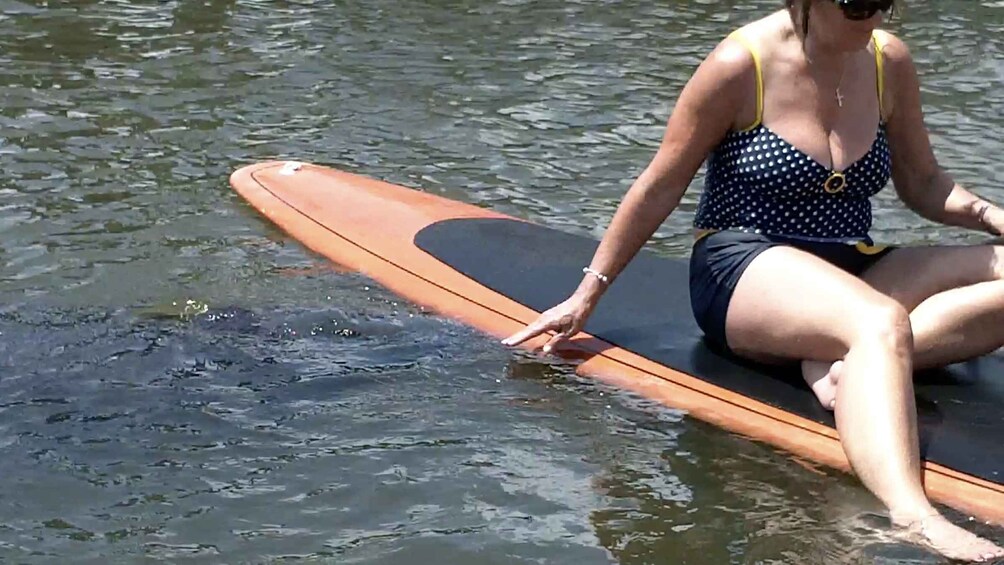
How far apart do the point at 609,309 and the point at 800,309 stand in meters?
0.92

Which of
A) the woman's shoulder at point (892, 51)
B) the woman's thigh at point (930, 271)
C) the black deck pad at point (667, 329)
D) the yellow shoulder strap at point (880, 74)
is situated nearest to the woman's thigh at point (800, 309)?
the black deck pad at point (667, 329)

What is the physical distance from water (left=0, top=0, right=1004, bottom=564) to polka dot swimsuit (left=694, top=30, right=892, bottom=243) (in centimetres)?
55

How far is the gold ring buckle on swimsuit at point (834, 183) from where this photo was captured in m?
3.70

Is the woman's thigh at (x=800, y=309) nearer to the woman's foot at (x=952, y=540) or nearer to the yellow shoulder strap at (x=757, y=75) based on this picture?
the yellow shoulder strap at (x=757, y=75)

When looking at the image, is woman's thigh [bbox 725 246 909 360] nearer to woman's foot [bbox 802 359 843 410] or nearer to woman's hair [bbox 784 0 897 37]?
woman's foot [bbox 802 359 843 410]

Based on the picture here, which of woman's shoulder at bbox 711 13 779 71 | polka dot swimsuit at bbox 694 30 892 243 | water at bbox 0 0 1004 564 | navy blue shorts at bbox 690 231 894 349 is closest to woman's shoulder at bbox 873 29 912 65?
polka dot swimsuit at bbox 694 30 892 243

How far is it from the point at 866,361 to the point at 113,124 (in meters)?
5.08

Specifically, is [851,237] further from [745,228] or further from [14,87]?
[14,87]

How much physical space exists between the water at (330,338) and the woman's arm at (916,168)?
2.71ft

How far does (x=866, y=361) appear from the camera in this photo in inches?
132

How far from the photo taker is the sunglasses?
3418 mm

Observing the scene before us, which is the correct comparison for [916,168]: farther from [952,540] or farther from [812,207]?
[952,540]

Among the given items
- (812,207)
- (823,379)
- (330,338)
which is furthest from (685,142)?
(330,338)

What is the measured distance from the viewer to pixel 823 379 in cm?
364
